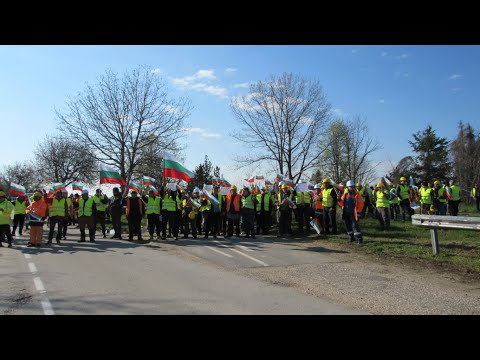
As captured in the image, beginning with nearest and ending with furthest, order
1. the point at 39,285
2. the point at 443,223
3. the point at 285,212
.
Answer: the point at 39,285 → the point at 443,223 → the point at 285,212

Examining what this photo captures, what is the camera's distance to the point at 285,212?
15.7 meters

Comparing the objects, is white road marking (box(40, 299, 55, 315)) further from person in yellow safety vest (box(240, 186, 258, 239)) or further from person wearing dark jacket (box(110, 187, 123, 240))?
person wearing dark jacket (box(110, 187, 123, 240))

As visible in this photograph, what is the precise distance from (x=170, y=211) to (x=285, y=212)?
4598mm

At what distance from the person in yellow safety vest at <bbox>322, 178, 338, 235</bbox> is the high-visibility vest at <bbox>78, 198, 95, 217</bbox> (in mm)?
9060

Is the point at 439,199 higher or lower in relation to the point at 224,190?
lower

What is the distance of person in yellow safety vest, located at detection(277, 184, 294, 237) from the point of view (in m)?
15.5

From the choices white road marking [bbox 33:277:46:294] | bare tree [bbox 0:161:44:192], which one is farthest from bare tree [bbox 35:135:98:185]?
white road marking [bbox 33:277:46:294]

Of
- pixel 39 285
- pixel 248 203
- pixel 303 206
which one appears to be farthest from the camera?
pixel 303 206

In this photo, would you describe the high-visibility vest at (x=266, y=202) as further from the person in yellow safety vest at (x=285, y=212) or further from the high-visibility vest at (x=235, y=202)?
the high-visibility vest at (x=235, y=202)

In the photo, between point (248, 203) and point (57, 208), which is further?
point (248, 203)

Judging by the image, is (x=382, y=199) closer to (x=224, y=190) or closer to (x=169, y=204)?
(x=224, y=190)

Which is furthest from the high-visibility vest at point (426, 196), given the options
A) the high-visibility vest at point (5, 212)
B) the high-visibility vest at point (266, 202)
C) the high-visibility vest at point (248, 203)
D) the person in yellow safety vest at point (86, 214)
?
the high-visibility vest at point (5, 212)

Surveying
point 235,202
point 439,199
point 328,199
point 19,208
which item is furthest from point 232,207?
point 439,199

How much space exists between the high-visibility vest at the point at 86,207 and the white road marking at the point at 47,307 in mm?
9350
